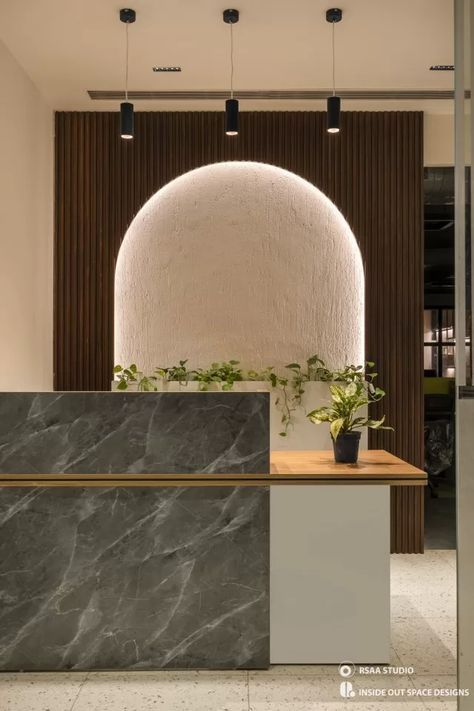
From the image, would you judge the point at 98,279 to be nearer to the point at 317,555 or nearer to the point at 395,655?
the point at 317,555

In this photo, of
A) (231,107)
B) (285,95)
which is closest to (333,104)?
(231,107)

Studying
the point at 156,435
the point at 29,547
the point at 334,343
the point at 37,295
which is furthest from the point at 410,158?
the point at 29,547

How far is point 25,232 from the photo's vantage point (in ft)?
14.9

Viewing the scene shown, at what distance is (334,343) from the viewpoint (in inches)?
189

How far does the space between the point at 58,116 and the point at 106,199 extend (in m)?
0.74

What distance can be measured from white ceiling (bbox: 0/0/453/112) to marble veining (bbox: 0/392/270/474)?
7.39 feet

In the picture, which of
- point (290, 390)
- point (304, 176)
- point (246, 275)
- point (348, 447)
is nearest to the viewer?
point (348, 447)

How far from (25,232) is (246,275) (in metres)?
1.51

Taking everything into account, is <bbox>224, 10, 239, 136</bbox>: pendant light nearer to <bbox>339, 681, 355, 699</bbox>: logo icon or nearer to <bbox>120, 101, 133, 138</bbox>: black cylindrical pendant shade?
<bbox>120, 101, 133, 138</bbox>: black cylindrical pendant shade

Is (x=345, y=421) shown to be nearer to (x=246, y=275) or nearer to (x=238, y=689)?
(x=238, y=689)

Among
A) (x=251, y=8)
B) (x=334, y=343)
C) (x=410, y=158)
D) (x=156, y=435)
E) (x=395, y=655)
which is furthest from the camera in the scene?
(x=410, y=158)

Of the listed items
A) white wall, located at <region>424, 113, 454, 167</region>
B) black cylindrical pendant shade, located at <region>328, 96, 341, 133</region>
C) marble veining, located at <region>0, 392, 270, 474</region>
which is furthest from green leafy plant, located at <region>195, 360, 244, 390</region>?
white wall, located at <region>424, 113, 454, 167</region>

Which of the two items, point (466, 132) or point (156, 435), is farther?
point (156, 435)

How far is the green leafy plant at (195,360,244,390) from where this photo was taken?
4.31 meters
